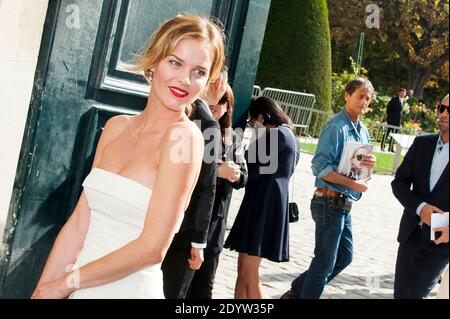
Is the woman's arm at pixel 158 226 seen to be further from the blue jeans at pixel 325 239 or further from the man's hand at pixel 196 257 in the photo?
the blue jeans at pixel 325 239

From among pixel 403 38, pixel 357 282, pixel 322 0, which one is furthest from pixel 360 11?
pixel 357 282

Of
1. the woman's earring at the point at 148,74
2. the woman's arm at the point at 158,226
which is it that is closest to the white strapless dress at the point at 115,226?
the woman's arm at the point at 158,226

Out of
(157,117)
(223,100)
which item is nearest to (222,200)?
(223,100)

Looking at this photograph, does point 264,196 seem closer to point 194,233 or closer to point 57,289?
point 194,233

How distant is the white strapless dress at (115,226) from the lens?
2514 mm

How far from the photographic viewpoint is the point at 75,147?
12.8ft

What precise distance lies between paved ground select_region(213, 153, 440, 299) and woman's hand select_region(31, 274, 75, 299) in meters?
3.49

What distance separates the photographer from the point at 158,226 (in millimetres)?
2381

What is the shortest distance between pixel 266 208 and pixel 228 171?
77 centimetres

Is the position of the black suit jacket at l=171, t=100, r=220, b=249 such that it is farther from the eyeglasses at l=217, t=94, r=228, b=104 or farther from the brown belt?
the brown belt

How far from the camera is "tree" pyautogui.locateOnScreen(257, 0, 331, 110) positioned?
19.1 meters

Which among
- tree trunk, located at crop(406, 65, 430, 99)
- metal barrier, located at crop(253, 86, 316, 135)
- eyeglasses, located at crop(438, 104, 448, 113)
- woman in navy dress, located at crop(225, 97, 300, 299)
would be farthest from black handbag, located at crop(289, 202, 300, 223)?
tree trunk, located at crop(406, 65, 430, 99)
